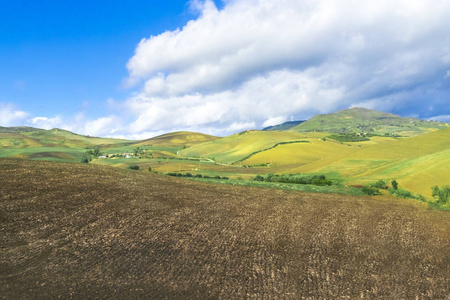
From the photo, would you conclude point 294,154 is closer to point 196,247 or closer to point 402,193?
point 402,193

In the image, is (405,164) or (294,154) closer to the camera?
(405,164)

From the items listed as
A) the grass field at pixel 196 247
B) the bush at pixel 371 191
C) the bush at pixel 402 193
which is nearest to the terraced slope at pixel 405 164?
the bush at pixel 402 193

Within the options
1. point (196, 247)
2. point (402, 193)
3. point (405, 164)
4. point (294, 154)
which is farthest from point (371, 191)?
point (294, 154)

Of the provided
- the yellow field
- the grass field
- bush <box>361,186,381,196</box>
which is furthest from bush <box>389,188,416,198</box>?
the yellow field

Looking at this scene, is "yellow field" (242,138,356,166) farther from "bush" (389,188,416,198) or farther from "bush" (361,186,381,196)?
"bush" (389,188,416,198)

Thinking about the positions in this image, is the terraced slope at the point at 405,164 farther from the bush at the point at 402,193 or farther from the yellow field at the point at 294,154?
the yellow field at the point at 294,154

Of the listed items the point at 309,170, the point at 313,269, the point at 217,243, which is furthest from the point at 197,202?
the point at 309,170

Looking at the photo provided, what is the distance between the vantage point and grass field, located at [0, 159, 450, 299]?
62.9 feet

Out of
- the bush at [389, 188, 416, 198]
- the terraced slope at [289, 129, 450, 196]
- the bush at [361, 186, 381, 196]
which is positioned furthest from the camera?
the terraced slope at [289, 129, 450, 196]

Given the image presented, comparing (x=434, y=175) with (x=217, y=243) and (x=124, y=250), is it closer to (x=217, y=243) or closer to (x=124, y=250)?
(x=217, y=243)

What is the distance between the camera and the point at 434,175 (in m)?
62.0

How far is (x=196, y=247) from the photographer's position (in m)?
24.6

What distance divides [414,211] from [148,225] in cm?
3724

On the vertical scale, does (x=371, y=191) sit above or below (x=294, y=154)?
below
